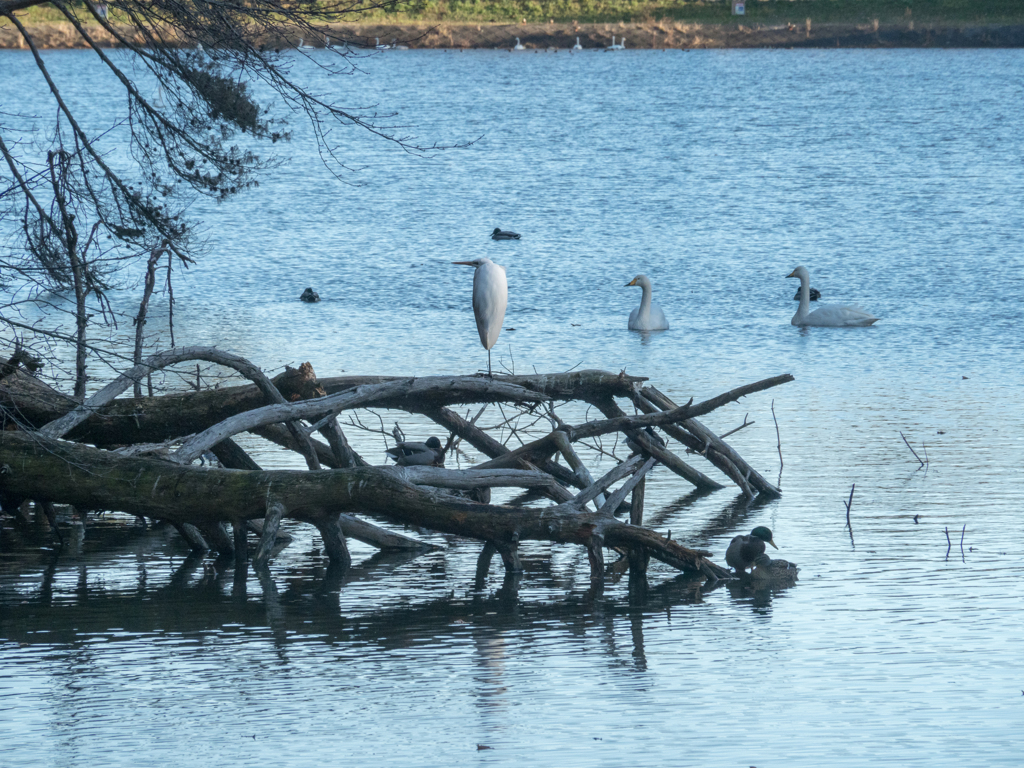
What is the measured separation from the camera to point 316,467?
909cm

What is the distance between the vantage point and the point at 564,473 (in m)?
9.79

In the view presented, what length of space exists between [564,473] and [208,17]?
3759 millimetres

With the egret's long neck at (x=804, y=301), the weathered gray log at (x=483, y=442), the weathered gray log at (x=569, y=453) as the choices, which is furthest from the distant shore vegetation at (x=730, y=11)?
the weathered gray log at (x=569, y=453)

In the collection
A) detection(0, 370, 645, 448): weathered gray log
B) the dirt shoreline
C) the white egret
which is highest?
the dirt shoreline

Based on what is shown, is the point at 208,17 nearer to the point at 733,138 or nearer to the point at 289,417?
the point at 289,417

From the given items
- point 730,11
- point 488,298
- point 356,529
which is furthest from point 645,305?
point 730,11

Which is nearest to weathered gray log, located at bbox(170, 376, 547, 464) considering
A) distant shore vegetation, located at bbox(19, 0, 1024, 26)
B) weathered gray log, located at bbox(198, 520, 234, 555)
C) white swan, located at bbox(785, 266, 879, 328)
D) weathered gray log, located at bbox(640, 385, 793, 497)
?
weathered gray log, located at bbox(198, 520, 234, 555)

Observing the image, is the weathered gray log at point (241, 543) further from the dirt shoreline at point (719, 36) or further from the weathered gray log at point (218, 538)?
the dirt shoreline at point (719, 36)

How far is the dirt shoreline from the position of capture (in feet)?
283

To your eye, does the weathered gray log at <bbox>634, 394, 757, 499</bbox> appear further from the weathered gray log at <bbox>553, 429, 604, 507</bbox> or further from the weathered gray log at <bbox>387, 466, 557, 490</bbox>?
the weathered gray log at <bbox>387, 466, 557, 490</bbox>

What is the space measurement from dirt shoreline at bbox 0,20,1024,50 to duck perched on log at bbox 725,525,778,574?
78.9 meters

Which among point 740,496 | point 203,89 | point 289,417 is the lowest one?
point 740,496

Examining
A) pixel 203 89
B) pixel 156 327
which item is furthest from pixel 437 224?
pixel 203 89

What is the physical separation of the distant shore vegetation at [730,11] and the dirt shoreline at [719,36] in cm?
46
